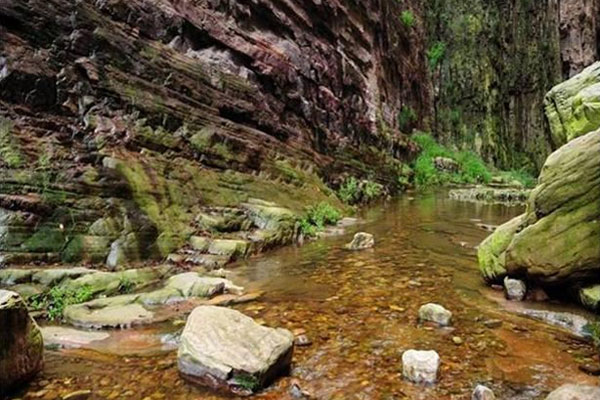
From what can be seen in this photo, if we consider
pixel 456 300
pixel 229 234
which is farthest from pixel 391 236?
pixel 456 300

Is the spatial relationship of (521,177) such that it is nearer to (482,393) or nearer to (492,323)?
(492,323)

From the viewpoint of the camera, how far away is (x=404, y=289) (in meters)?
6.08

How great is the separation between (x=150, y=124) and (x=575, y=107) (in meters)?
7.55

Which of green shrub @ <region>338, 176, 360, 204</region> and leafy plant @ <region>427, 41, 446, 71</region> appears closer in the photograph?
green shrub @ <region>338, 176, 360, 204</region>

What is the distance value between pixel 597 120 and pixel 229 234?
6.31 metres

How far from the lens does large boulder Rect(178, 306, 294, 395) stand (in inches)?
134

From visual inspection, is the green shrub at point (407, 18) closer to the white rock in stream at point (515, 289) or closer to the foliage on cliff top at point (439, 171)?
the foliage on cliff top at point (439, 171)

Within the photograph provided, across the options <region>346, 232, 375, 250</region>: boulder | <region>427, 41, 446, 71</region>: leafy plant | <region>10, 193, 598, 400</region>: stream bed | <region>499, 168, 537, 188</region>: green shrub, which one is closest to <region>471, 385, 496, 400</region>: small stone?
<region>10, 193, 598, 400</region>: stream bed

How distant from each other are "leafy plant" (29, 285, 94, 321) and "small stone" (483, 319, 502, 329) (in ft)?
15.0

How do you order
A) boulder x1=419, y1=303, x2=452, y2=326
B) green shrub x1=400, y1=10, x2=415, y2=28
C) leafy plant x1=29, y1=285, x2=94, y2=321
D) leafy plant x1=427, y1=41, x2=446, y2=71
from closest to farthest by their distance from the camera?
boulder x1=419, y1=303, x2=452, y2=326 → leafy plant x1=29, y1=285, x2=94, y2=321 → green shrub x1=400, y1=10, x2=415, y2=28 → leafy plant x1=427, y1=41, x2=446, y2=71

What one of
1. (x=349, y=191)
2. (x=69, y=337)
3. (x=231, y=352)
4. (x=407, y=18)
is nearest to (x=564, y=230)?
(x=231, y=352)

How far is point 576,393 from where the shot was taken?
9.12 feet

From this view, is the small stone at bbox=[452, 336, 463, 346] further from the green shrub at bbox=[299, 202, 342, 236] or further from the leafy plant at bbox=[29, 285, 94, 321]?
the green shrub at bbox=[299, 202, 342, 236]

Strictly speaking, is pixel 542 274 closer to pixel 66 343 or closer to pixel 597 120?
pixel 597 120
